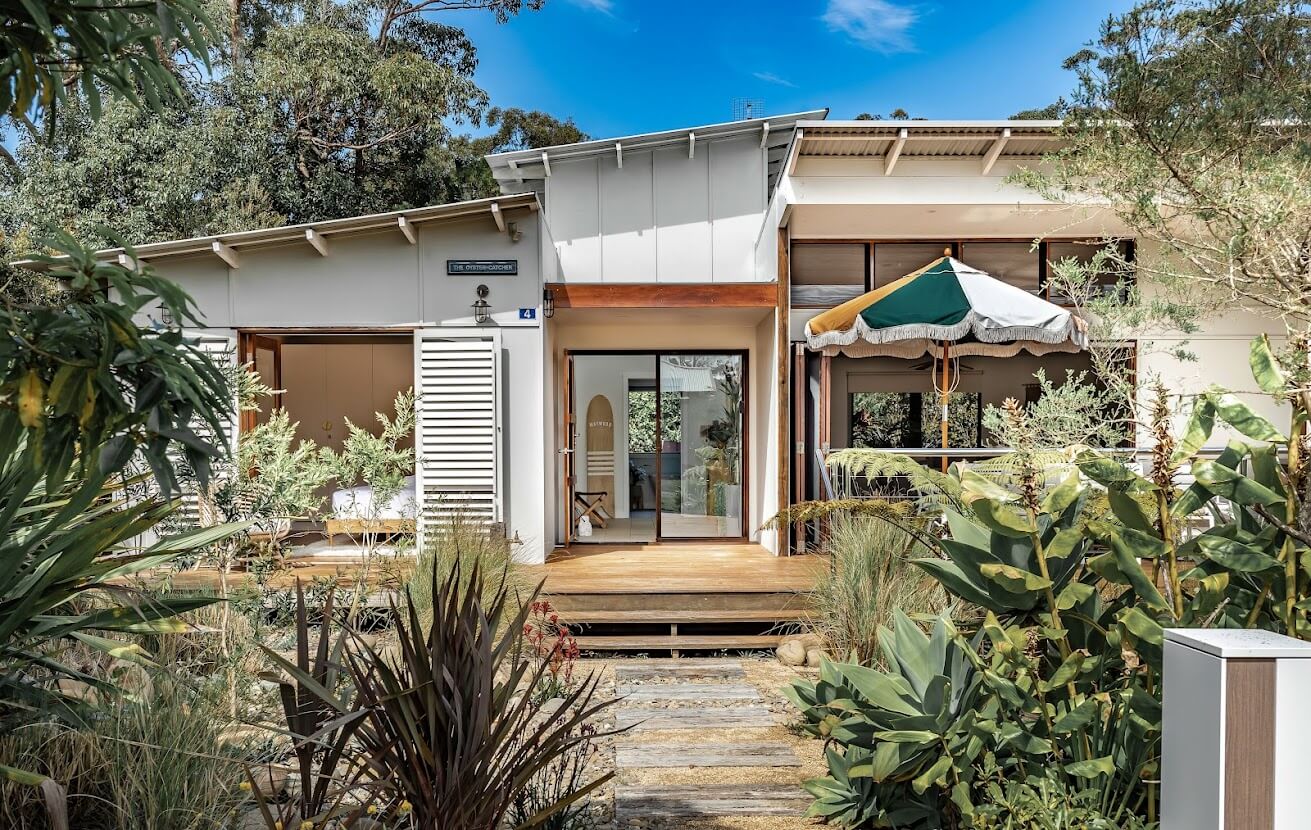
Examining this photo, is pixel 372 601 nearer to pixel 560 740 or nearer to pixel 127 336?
pixel 560 740

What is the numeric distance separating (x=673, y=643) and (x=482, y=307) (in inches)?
144

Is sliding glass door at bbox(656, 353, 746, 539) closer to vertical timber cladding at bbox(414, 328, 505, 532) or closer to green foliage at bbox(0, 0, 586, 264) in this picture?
vertical timber cladding at bbox(414, 328, 505, 532)

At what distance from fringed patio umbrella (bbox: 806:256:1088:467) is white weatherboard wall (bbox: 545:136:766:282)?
77.3 inches

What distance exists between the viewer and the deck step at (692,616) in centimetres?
631

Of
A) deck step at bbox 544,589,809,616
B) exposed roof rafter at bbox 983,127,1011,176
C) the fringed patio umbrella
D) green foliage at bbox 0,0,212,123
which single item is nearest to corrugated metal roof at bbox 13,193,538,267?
the fringed patio umbrella

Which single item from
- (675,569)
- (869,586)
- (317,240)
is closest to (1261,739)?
(869,586)

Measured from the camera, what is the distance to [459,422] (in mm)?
7469

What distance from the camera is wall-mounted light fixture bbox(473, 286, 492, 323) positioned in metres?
7.57

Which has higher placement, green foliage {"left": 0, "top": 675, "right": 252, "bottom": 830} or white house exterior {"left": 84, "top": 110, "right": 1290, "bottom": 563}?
white house exterior {"left": 84, "top": 110, "right": 1290, "bottom": 563}

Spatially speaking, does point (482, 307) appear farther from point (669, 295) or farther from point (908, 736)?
point (908, 736)

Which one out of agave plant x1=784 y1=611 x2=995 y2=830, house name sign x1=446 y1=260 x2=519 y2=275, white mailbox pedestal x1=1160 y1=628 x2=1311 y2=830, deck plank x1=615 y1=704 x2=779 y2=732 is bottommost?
deck plank x1=615 y1=704 x2=779 y2=732

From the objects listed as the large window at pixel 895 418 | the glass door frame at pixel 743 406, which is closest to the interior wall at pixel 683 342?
the glass door frame at pixel 743 406

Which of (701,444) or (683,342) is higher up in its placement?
(683,342)

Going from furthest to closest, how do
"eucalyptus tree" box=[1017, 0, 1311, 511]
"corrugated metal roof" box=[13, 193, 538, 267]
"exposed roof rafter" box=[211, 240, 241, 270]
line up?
"exposed roof rafter" box=[211, 240, 241, 270]
"corrugated metal roof" box=[13, 193, 538, 267]
"eucalyptus tree" box=[1017, 0, 1311, 511]
